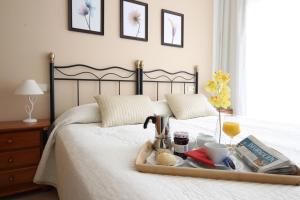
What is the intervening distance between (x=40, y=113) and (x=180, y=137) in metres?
1.65

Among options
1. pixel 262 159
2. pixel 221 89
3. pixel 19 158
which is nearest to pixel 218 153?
pixel 262 159

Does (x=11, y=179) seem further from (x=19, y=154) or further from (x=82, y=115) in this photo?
(x=82, y=115)

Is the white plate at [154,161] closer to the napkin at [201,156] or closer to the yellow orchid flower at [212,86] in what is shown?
the napkin at [201,156]

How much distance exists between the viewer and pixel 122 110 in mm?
1898

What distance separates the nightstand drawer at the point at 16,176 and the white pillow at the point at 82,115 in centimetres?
45

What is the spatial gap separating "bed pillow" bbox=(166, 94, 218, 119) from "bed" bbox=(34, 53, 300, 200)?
19.0 inches

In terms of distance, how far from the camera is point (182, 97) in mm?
2424

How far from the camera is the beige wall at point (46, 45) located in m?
1.92

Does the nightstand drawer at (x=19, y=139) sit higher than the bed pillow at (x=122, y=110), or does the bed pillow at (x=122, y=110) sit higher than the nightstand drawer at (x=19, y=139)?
the bed pillow at (x=122, y=110)

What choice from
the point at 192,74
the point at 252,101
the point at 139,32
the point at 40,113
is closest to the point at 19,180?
the point at 40,113

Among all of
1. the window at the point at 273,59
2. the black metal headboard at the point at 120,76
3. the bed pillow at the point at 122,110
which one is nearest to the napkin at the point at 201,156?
the bed pillow at the point at 122,110

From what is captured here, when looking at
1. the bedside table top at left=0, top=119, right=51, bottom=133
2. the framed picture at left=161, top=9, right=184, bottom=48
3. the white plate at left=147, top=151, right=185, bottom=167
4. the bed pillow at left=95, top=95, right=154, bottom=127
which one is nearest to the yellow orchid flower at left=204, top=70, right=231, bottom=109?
the white plate at left=147, top=151, right=185, bottom=167

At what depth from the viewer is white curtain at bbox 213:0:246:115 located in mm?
3162

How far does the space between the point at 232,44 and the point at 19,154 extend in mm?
3146
